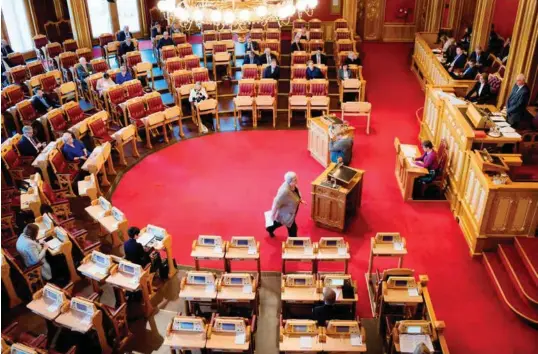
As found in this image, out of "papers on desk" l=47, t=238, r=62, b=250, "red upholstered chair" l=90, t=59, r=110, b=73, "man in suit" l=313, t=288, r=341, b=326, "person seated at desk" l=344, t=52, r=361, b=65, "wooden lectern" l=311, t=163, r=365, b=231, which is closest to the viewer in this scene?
"man in suit" l=313, t=288, r=341, b=326

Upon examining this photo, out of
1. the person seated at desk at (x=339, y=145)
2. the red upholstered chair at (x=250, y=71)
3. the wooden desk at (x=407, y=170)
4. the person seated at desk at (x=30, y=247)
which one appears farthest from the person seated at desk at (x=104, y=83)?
the wooden desk at (x=407, y=170)

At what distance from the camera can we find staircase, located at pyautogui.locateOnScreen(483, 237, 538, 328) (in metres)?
7.71

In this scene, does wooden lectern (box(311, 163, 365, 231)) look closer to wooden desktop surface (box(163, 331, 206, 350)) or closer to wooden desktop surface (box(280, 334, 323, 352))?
wooden desktop surface (box(280, 334, 323, 352))

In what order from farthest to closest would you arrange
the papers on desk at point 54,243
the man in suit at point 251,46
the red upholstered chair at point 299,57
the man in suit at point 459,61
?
the man in suit at point 251,46 → the red upholstered chair at point 299,57 → the man in suit at point 459,61 → the papers on desk at point 54,243

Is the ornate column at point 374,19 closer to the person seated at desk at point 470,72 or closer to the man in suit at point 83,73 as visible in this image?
the person seated at desk at point 470,72

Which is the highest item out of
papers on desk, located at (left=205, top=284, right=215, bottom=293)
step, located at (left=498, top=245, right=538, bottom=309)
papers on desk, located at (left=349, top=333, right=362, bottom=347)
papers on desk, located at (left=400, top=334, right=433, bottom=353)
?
papers on desk, located at (left=205, top=284, right=215, bottom=293)

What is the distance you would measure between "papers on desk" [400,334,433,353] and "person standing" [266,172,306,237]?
295 cm

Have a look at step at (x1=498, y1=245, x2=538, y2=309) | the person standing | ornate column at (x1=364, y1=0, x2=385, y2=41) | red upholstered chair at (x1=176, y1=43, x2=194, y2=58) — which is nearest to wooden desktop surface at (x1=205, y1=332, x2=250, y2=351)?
the person standing

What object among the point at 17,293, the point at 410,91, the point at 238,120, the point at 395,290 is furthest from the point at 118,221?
the point at 410,91

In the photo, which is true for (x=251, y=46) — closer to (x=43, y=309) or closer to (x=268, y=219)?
(x=268, y=219)

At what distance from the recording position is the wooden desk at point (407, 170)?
401 inches

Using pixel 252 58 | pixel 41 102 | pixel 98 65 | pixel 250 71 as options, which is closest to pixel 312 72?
pixel 250 71

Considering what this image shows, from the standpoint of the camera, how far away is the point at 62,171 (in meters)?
10.6

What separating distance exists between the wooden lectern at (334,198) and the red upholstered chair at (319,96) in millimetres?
4079
